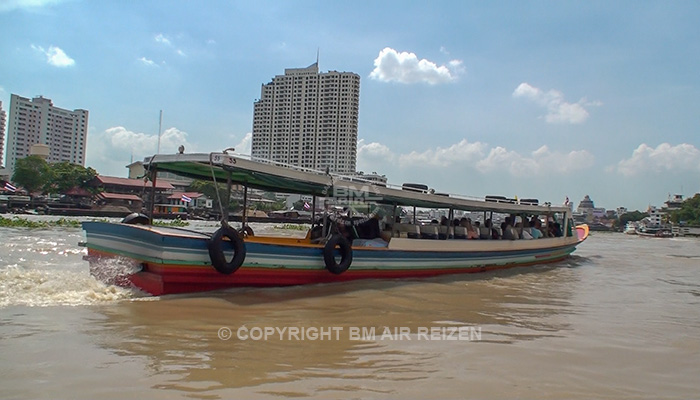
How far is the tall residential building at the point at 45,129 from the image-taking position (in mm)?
117438

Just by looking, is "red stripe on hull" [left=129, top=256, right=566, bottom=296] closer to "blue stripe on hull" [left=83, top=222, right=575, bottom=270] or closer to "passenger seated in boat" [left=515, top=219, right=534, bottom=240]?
"blue stripe on hull" [left=83, top=222, right=575, bottom=270]

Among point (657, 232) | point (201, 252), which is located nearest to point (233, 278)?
point (201, 252)

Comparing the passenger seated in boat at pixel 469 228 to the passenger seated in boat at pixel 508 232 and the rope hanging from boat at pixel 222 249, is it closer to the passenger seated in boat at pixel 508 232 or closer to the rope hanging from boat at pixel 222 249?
the passenger seated in boat at pixel 508 232

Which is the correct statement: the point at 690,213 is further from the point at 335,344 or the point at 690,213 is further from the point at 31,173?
the point at 31,173

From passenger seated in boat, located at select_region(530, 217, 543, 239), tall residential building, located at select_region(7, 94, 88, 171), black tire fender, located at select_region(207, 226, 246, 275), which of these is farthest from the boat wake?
tall residential building, located at select_region(7, 94, 88, 171)

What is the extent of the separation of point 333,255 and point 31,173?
5824cm

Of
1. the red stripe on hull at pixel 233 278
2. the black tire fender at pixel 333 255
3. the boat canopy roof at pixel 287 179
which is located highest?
the boat canopy roof at pixel 287 179

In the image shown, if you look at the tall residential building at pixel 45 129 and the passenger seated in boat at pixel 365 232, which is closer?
the passenger seated in boat at pixel 365 232

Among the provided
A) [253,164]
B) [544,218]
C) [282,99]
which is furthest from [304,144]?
[253,164]

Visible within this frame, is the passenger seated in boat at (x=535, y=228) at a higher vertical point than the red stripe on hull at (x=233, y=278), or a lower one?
higher

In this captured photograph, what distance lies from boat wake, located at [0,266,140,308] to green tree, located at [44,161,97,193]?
52.0 metres

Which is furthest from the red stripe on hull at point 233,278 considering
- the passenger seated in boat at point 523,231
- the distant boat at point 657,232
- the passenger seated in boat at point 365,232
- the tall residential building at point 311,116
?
the tall residential building at point 311,116

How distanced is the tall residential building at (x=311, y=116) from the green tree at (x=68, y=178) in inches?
968

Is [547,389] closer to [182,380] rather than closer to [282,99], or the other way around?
[182,380]
